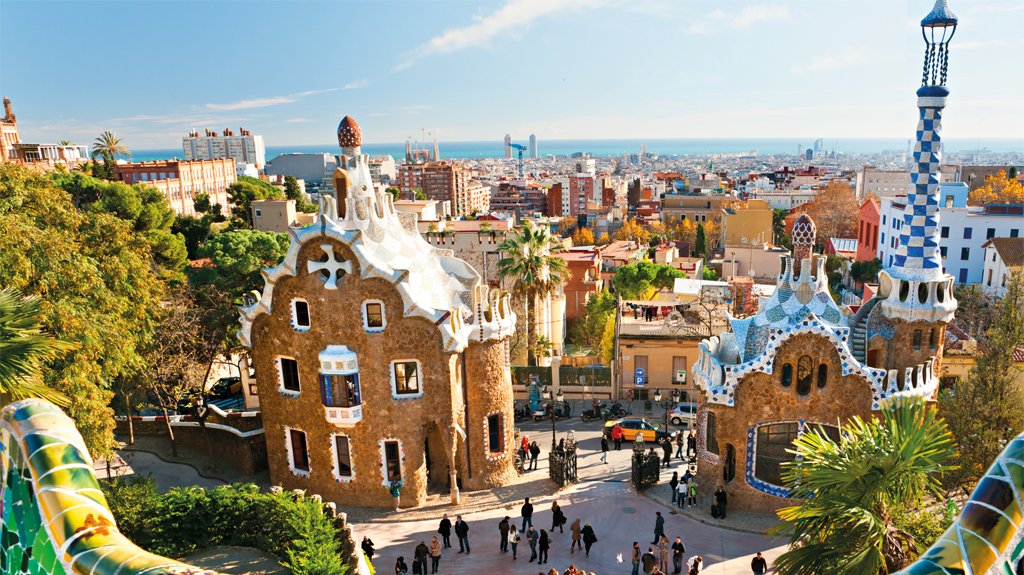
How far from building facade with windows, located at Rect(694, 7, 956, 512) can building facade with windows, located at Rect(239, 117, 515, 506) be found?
328 inches

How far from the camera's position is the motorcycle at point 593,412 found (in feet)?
111

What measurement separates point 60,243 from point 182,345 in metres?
10.8

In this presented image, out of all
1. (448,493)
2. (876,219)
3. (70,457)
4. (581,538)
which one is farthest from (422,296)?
(876,219)

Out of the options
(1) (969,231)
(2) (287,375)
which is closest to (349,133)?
(2) (287,375)

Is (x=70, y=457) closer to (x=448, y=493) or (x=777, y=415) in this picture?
(x=448, y=493)

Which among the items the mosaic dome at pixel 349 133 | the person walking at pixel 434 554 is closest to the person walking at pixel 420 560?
the person walking at pixel 434 554

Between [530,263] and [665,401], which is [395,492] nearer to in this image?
[665,401]

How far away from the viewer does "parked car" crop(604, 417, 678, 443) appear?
99.5ft

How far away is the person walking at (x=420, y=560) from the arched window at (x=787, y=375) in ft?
41.4

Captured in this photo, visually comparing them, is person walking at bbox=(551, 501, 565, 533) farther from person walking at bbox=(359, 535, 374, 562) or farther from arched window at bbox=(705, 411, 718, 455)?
arched window at bbox=(705, 411, 718, 455)

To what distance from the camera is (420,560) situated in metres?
20.0

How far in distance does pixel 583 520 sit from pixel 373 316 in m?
10.1

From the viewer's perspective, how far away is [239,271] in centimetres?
3856

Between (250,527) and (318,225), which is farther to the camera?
(318,225)
